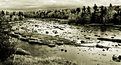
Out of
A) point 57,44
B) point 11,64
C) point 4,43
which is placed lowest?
point 57,44

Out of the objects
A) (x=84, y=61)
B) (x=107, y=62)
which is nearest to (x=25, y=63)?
(x=84, y=61)

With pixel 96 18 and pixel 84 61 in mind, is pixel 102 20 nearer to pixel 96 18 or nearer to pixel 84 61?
pixel 96 18

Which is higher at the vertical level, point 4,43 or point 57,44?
point 4,43

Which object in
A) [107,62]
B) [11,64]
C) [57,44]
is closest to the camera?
[11,64]

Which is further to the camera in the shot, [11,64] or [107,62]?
[107,62]

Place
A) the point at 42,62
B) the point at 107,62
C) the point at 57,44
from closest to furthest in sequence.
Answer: the point at 42,62
the point at 107,62
the point at 57,44

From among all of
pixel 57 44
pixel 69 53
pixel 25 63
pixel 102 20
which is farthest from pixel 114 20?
pixel 25 63

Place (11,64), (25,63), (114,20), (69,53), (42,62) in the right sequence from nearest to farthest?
(11,64), (25,63), (42,62), (69,53), (114,20)

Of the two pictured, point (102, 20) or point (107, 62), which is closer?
point (107, 62)

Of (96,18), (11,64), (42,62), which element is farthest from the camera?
(96,18)

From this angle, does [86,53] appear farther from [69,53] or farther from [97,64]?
[97,64]
